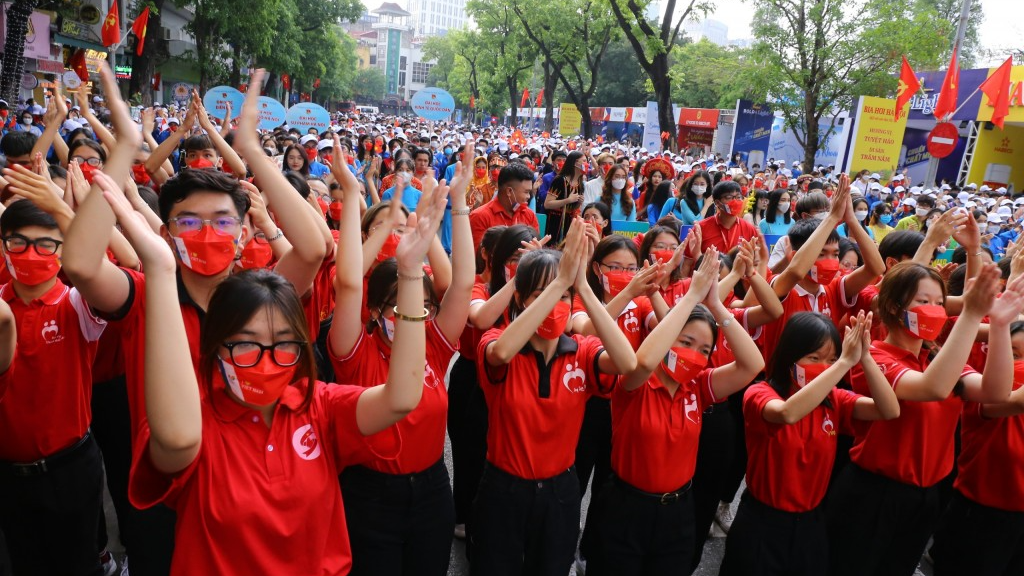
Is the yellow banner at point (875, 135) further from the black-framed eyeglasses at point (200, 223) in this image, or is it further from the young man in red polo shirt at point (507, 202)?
the black-framed eyeglasses at point (200, 223)

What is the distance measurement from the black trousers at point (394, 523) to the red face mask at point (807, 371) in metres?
1.50

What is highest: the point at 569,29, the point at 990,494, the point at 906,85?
the point at 569,29

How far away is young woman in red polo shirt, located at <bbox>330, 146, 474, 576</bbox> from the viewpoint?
8.03 ft

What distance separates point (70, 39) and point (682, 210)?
23.2m

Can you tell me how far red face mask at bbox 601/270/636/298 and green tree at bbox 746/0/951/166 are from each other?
56.7 ft

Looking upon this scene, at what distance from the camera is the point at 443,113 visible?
45.3ft

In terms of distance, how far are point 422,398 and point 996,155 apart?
25.0 metres

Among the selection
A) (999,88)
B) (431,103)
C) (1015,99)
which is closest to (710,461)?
(431,103)

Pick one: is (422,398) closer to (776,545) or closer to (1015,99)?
(776,545)

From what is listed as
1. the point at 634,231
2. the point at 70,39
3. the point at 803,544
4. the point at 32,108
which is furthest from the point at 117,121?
the point at 70,39

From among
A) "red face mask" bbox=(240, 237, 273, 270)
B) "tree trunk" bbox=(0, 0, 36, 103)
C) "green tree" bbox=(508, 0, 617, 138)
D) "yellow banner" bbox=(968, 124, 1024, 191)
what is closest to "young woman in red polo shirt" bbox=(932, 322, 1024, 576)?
"red face mask" bbox=(240, 237, 273, 270)

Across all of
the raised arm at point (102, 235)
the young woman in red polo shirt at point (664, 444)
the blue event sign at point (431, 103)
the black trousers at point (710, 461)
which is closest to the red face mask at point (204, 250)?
the raised arm at point (102, 235)

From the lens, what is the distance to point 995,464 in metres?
3.13

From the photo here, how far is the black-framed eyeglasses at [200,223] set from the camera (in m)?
2.25
